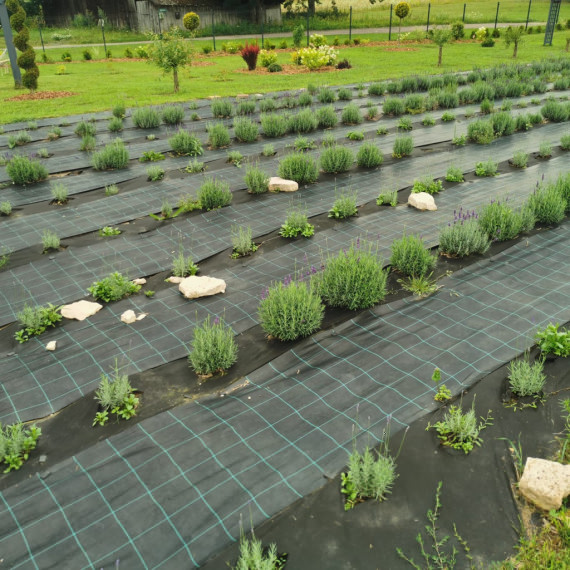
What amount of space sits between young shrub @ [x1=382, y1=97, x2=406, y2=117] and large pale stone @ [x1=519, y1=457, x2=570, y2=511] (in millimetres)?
11615

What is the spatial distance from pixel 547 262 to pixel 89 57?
29.9m

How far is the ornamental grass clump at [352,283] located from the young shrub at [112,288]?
214 cm

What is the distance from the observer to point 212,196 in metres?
7.57

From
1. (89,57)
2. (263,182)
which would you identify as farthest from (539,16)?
(263,182)

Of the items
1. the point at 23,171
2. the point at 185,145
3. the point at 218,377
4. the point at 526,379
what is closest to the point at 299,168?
the point at 185,145

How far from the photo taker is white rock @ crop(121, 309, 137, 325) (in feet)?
16.7

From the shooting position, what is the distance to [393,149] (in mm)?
10055

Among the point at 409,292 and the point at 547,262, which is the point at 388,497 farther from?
the point at 547,262

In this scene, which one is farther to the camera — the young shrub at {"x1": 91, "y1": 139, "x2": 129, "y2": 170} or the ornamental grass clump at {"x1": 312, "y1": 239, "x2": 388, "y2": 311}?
the young shrub at {"x1": 91, "y1": 139, "x2": 129, "y2": 170}

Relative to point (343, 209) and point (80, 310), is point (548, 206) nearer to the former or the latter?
point (343, 209)

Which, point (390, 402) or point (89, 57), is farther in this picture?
point (89, 57)

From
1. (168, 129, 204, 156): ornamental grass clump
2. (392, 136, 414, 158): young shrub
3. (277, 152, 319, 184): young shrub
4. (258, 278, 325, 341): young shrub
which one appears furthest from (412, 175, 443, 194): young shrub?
(168, 129, 204, 156): ornamental grass clump

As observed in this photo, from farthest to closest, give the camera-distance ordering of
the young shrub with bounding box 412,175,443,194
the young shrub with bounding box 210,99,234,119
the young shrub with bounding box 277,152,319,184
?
the young shrub with bounding box 210,99,234,119
the young shrub with bounding box 277,152,319,184
the young shrub with bounding box 412,175,443,194

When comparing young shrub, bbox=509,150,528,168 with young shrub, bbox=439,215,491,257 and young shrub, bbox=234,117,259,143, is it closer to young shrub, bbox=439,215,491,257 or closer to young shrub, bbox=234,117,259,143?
young shrub, bbox=439,215,491,257
